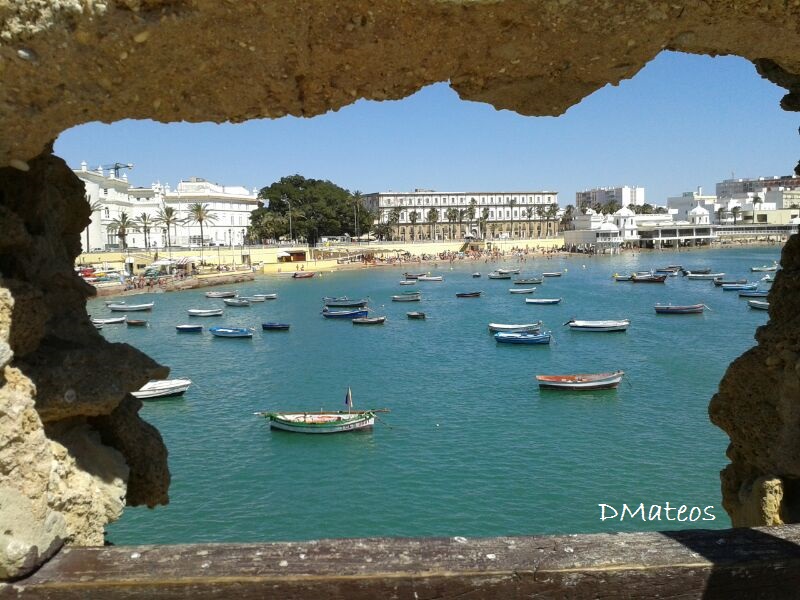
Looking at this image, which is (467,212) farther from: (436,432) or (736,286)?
(436,432)

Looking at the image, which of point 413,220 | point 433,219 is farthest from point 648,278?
point 413,220

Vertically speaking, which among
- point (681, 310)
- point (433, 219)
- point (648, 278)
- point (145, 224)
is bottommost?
point (681, 310)

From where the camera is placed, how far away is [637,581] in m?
2.74

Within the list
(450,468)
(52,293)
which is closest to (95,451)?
(52,293)

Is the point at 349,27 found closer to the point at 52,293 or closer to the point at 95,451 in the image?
the point at 52,293

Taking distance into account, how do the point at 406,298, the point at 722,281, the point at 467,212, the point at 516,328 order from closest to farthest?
the point at 516,328 < the point at 406,298 < the point at 722,281 < the point at 467,212

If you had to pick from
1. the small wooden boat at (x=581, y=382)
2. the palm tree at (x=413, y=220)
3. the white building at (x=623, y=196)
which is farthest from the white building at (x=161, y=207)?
the white building at (x=623, y=196)

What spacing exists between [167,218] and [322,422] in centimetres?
6514

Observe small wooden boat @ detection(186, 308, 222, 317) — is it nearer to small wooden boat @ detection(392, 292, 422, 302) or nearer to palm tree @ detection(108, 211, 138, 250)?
small wooden boat @ detection(392, 292, 422, 302)

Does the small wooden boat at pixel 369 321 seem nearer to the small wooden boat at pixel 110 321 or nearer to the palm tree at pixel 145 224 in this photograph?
the small wooden boat at pixel 110 321

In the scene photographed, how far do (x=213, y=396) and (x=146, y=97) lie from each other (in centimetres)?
2327

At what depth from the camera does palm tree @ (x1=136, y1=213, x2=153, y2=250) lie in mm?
79719

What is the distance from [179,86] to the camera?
3500mm

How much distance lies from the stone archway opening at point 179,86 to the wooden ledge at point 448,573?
0.45m
